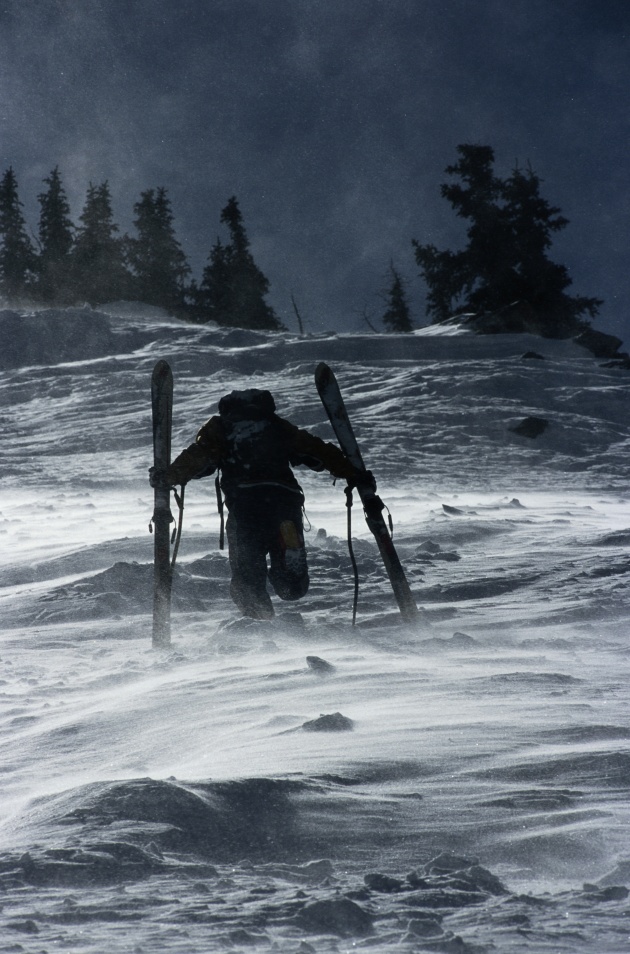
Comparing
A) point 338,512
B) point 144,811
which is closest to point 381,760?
point 144,811

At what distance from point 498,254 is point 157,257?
26.0 m

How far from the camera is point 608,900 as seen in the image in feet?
4.33

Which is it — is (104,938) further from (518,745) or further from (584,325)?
(584,325)

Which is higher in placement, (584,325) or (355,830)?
(584,325)

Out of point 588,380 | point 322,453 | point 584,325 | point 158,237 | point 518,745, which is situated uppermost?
point 158,237

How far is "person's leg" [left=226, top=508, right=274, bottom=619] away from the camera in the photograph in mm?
4824

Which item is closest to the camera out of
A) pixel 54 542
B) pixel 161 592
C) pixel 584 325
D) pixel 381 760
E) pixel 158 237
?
pixel 381 760

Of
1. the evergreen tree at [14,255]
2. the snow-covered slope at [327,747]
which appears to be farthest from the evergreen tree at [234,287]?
the snow-covered slope at [327,747]

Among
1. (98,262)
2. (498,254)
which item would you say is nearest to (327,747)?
(498,254)

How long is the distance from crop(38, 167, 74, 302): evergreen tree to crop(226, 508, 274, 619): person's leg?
51760mm

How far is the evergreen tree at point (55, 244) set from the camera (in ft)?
175

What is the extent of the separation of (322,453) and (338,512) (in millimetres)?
4442

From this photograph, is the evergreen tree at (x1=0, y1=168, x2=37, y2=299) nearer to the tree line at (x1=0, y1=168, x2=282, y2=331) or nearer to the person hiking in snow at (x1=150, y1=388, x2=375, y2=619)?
the tree line at (x1=0, y1=168, x2=282, y2=331)

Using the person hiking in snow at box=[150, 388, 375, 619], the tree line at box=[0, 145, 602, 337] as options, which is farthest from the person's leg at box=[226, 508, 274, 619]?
the tree line at box=[0, 145, 602, 337]
